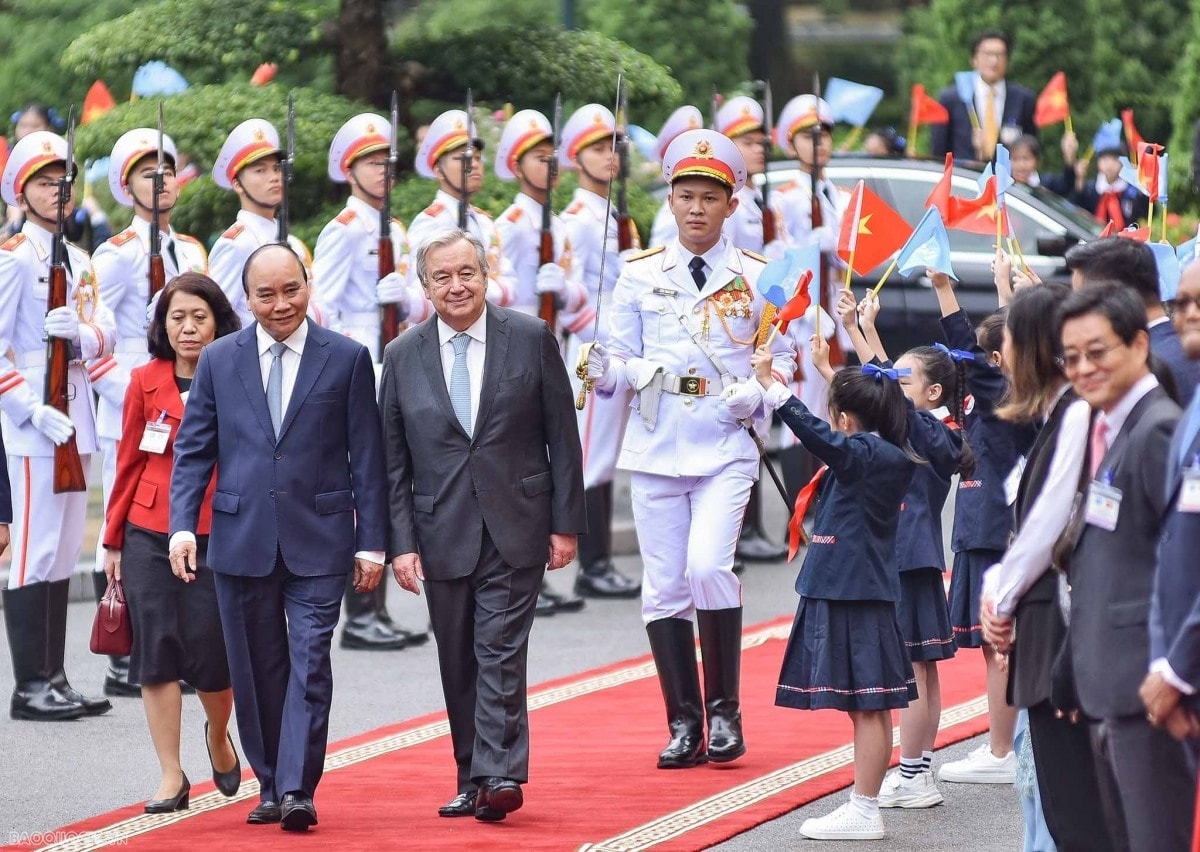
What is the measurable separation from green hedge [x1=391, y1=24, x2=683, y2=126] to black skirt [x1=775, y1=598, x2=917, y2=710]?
7.69m

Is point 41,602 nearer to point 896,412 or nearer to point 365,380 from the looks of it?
point 365,380

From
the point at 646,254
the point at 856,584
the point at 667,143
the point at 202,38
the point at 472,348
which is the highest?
the point at 202,38

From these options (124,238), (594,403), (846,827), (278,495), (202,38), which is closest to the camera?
(846,827)

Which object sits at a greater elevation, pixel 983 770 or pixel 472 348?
pixel 472 348

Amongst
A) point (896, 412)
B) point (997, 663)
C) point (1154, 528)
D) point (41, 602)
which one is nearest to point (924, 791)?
point (997, 663)

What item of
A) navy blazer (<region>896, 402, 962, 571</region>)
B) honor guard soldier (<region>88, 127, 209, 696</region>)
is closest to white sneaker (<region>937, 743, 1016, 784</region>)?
navy blazer (<region>896, 402, 962, 571</region>)

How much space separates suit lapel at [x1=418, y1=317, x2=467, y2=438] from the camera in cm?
711

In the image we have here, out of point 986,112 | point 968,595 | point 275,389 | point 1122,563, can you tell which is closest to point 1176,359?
point 1122,563

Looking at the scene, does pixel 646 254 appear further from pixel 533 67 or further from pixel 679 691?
pixel 533 67

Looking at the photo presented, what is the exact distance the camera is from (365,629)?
33.7 ft

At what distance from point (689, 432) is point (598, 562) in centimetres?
380

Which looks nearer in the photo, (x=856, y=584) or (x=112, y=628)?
(x=856, y=584)

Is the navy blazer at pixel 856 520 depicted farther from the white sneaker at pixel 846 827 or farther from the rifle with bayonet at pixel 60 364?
the rifle with bayonet at pixel 60 364

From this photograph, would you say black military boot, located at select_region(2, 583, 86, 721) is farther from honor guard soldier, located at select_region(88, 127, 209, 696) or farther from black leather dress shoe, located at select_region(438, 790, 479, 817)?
black leather dress shoe, located at select_region(438, 790, 479, 817)
